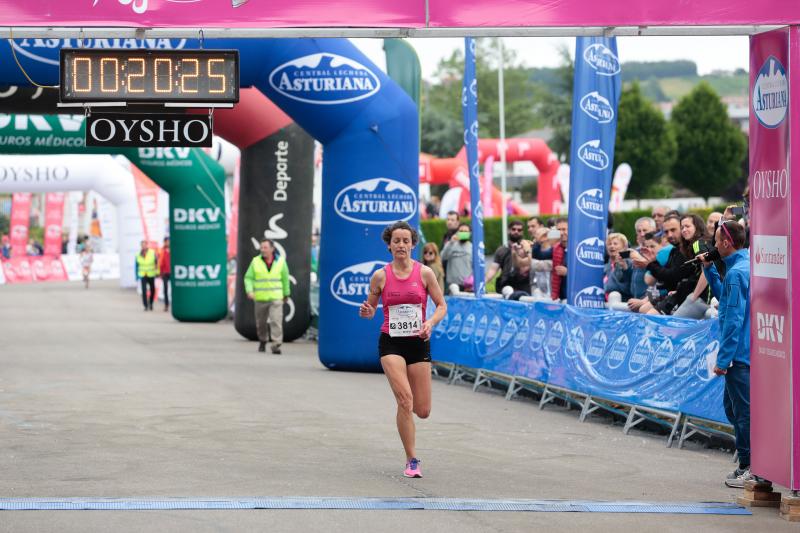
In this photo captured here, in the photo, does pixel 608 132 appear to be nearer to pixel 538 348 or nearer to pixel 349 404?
pixel 538 348

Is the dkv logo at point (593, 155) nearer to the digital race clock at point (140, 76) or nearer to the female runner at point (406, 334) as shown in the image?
Answer: the female runner at point (406, 334)

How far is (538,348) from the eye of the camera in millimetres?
14156

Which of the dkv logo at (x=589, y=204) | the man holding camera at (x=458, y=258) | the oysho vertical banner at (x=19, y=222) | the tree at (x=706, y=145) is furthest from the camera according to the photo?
the tree at (x=706, y=145)

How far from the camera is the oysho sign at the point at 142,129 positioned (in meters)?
9.74

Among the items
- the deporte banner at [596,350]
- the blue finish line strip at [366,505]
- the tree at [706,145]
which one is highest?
the tree at [706,145]

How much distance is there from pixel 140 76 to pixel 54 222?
1971 inches

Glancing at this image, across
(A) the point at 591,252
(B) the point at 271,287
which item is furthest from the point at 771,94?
(B) the point at 271,287

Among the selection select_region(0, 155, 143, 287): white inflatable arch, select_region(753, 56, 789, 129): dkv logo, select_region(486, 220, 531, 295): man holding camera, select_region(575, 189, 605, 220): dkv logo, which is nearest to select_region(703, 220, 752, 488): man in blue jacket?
select_region(753, 56, 789, 129): dkv logo

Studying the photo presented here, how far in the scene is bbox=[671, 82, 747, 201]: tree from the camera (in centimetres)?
8269

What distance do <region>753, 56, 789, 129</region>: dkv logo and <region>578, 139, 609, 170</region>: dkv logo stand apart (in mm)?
6704

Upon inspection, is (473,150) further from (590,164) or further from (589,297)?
(589,297)

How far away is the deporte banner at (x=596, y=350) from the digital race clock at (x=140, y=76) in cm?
445

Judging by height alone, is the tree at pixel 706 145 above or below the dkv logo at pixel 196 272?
above

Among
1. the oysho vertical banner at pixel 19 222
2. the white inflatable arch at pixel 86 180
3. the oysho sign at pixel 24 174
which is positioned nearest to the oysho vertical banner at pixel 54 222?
the oysho vertical banner at pixel 19 222
